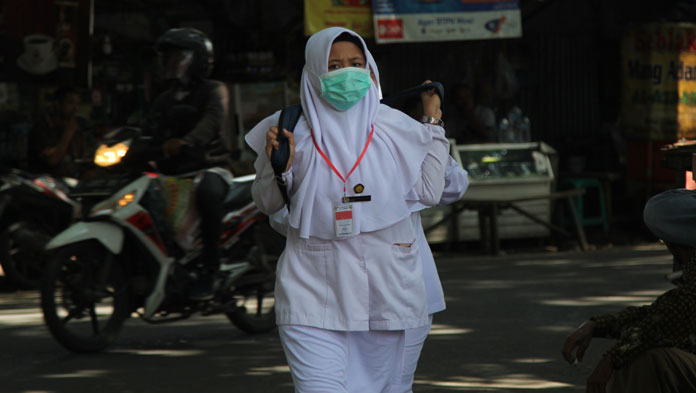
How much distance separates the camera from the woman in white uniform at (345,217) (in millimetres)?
3504

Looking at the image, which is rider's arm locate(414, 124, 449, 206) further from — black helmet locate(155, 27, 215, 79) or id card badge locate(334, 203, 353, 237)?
black helmet locate(155, 27, 215, 79)

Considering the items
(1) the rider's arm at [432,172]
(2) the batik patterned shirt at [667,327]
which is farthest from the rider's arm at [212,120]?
(2) the batik patterned shirt at [667,327]

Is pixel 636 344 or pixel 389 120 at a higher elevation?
pixel 389 120

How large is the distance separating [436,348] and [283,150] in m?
3.33

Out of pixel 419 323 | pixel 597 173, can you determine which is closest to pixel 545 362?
pixel 419 323

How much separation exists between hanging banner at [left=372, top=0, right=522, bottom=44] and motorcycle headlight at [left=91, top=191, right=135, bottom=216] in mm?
5135

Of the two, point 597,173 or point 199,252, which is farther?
point 597,173

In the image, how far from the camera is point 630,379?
131 inches

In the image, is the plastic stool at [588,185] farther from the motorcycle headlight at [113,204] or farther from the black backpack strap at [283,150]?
the black backpack strap at [283,150]

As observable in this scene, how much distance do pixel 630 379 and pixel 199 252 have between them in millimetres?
3791

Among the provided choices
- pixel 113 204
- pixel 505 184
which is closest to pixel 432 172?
pixel 113 204

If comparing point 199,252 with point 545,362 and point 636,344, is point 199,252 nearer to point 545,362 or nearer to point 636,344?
point 545,362

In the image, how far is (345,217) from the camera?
3.48 m

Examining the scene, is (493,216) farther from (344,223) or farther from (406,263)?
(344,223)
